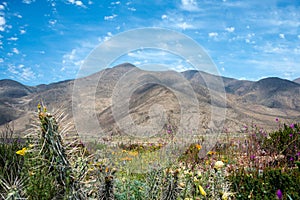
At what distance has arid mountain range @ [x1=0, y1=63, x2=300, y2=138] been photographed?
18141 millimetres

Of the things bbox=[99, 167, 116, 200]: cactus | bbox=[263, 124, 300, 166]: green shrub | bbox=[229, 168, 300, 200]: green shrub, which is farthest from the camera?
bbox=[263, 124, 300, 166]: green shrub

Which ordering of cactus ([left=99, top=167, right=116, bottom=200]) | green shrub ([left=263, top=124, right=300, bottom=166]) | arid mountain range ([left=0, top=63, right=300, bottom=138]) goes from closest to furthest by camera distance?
cactus ([left=99, top=167, right=116, bottom=200]) < green shrub ([left=263, top=124, right=300, bottom=166]) < arid mountain range ([left=0, top=63, right=300, bottom=138])

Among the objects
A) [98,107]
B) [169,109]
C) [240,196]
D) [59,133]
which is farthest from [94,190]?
[98,107]

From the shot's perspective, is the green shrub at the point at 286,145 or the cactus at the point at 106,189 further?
the green shrub at the point at 286,145

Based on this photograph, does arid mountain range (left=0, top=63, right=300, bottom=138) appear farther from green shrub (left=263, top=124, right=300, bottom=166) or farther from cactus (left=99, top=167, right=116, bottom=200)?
green shrub (left=263, top=124, right=300, bottom=166)

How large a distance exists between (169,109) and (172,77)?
221ft

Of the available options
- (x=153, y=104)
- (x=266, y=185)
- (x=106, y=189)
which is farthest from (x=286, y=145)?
(x=153, y=104)

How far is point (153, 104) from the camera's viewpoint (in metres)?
61.6

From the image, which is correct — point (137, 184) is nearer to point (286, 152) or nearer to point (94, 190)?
point (94, 190)

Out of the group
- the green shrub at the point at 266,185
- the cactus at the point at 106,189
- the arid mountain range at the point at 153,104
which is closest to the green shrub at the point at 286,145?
the arid mountain range at the point at 153,104

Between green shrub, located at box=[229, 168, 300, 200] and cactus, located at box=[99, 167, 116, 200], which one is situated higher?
cactus, located at box=[99, 167, 116, 200]

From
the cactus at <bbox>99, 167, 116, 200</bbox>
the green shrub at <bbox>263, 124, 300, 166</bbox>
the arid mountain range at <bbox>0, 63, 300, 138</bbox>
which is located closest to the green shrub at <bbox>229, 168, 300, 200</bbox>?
the cactus at <bbox>99, 167, 116, 200</bbox>

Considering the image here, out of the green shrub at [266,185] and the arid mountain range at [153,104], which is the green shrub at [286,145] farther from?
the green shrub at [266,185]

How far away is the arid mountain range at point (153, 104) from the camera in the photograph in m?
18.1
